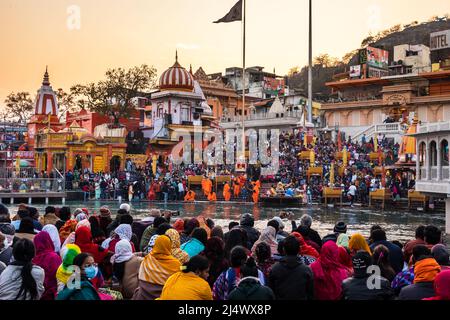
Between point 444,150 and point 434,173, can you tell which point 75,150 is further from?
point 444,150

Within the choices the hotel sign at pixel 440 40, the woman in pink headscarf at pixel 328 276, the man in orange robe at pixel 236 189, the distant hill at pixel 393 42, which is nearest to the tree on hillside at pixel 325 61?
the distant hill at pixel 393 42

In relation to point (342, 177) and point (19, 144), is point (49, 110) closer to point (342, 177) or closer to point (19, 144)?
point (19, 144)

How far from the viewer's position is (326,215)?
27219 millimetres

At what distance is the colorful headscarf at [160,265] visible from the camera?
6609 millimetres

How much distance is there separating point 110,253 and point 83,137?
1561 inches

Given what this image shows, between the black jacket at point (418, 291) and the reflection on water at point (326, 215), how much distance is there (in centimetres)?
1330

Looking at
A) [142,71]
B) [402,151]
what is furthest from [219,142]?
[402,151]

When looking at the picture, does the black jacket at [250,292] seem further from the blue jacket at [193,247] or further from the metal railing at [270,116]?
the metal railing at [270,116]

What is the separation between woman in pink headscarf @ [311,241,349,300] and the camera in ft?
21.8

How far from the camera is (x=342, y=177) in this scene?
3622 cm

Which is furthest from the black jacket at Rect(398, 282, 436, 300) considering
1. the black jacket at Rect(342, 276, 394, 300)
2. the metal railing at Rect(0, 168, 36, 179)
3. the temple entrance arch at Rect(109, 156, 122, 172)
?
the temple entrance arch at Rect(109, 156, 122, 172)

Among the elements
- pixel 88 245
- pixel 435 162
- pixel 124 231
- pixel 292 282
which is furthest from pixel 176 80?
pixel 292 282

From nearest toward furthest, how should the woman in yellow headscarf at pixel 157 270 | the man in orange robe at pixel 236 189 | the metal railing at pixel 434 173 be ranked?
the woman in yellow headscarf at pixel 157 270 < the metal railing at pixel 434 173 < the man in orange robe at pixel 236 189

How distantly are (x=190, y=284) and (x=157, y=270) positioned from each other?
1340mm
